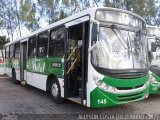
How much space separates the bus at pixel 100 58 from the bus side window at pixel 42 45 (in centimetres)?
53

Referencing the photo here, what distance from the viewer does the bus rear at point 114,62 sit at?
255 inches

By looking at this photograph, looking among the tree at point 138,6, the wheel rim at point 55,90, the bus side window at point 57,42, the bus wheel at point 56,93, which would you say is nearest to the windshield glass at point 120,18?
the bus side window at point 57,42

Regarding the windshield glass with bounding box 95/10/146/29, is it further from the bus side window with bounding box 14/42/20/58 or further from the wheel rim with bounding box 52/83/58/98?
the bus side window with bounding box 14/42/20/58

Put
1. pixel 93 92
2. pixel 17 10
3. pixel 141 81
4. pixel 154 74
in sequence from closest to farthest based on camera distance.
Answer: pixel 93 92 → pixel 141 81 → pixel 154 74 → pixel 17 10

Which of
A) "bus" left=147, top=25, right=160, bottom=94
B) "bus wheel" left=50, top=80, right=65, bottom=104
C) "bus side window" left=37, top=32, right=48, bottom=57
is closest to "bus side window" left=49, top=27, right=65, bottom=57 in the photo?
"bus side window" left=37, top=32, right=48, bottom=57

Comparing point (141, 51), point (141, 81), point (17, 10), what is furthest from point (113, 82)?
point (17, 10)

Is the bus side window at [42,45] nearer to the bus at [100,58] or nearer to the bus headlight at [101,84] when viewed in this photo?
the bus at [100,58]

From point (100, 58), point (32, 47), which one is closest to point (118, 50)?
point (100, 58)

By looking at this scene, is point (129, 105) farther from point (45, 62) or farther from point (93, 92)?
point (45, 62)

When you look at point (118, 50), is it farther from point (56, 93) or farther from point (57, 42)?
point (56, 93)

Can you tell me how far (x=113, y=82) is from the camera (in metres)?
6.51

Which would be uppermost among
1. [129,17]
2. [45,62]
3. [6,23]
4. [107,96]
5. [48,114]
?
[6,23]

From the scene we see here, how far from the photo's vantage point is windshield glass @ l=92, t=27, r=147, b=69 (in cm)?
652

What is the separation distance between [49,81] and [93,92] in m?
3.21
